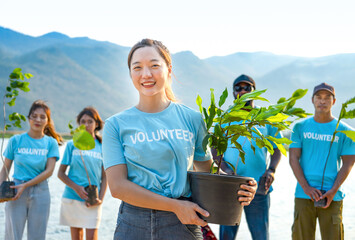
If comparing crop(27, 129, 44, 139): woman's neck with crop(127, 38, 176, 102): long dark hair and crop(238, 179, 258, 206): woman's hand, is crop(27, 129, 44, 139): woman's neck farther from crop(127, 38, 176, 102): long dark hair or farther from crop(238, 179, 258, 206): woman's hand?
crop(238, 179, 258, 206): woman's hand

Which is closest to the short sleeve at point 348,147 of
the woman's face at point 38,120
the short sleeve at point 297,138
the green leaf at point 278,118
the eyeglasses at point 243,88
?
the short sleeve at point 297,138

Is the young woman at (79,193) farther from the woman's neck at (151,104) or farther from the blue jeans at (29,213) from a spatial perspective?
the woman's neck at (151,104)

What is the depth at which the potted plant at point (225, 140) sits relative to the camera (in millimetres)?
1375

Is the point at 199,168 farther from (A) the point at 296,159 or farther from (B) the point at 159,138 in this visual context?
(A) the point at 296,159

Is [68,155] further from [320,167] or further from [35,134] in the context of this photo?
[320,167]

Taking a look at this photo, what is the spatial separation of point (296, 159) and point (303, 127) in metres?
0.28

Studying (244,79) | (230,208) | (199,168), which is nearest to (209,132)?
(199,168)

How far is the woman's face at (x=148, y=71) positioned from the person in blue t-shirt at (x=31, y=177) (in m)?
2.35

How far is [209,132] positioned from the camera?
158 centimetres

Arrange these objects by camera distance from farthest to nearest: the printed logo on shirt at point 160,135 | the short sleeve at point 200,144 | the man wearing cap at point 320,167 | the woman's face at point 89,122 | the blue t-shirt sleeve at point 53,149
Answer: the woman's face at point 89,122, the blue t-shirt sleeve at point 53,149, the man wearing cap at point 320,167, the short sleeve at point 200,144, the printed logo on shirt at point 160,135

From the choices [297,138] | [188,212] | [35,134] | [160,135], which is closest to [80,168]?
[35,134]

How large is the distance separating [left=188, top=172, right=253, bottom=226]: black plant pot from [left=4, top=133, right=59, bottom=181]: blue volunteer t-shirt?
101 inches

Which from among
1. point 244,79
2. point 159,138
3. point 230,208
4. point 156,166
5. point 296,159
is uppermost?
point 244,79

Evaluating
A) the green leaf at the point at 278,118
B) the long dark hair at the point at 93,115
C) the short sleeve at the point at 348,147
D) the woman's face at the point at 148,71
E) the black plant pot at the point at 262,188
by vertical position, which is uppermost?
the long dark hair at the point at 93,115
